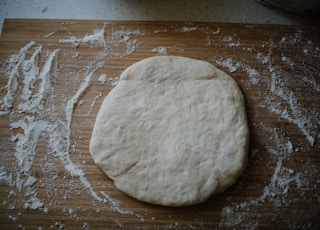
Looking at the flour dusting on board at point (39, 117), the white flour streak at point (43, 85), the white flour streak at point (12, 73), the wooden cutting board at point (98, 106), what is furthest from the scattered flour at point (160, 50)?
the white flour streak at point (12, 73)

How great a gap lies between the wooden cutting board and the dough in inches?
3.4

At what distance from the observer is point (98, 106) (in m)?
1.46

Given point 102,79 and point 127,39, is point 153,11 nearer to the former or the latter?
point 127,39

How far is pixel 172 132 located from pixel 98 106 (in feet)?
1.32

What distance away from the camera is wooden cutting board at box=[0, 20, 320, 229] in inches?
50.6

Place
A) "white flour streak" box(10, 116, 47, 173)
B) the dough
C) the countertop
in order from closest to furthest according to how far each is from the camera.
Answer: the dough → "white flour streak" box(10, 116, 47, 173) → the countertop

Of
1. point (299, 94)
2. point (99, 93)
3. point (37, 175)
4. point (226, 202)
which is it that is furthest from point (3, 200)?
point (299, 94)

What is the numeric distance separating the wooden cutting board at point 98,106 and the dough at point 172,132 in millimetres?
87

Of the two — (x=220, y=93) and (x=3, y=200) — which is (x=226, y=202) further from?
(x=3, y=200)

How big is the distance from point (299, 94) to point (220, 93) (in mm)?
422

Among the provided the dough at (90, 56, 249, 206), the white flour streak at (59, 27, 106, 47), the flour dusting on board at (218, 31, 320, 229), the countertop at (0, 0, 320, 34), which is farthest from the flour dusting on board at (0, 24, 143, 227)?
the flour dusting on board at (218, 31, 320, 229)

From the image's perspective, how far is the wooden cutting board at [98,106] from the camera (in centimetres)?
129

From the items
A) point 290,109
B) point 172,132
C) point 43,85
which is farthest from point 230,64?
point 43,85

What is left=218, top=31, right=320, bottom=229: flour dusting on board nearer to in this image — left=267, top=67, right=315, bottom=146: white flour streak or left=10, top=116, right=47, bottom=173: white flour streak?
left=267, top=67, right=315, bottom=146: white flour streak
